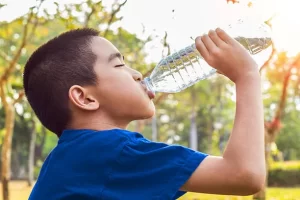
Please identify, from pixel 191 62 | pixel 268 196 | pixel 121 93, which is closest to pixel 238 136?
pixel 121 93

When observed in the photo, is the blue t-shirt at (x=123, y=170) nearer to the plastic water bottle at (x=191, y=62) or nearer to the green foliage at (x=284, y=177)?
the plastic water bottle at (x=191, y=62)

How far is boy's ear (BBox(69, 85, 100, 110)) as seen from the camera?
1362 millimetres

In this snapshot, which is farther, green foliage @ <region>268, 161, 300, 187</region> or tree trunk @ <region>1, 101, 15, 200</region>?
green foliage @ <region>268, 161, 300, 187</region>

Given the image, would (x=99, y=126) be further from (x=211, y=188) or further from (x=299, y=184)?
(x=299, y=184)

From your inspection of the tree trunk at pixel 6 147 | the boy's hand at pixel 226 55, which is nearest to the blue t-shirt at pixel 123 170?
the boy's hand at pixel 226 55

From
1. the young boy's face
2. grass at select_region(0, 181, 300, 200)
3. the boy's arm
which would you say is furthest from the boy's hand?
grass at select_region(0, 181, 300, 200)

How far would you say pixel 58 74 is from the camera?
1427 millimetres

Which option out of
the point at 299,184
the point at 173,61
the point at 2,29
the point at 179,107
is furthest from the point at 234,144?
the point at 179,107

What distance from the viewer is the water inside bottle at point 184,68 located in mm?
1730

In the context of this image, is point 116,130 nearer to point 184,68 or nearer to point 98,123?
point 98,123

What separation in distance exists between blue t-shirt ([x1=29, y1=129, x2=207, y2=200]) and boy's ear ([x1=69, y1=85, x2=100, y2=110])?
124mm

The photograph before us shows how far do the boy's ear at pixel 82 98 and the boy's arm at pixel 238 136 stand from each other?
30cm

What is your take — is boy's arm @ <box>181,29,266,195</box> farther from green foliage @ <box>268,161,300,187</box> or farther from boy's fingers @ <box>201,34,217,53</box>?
green foliage @ <box>268,161,300,187</box>

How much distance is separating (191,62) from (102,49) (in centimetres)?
43
